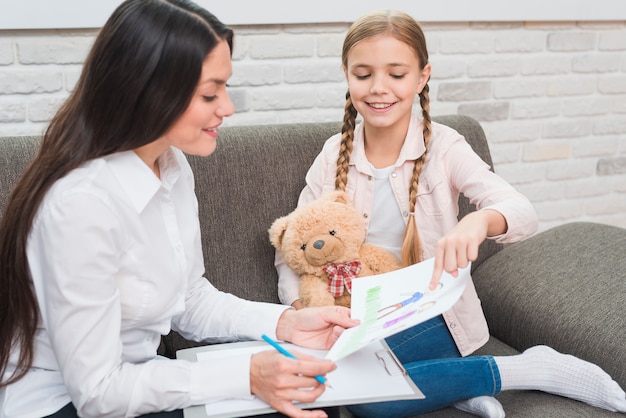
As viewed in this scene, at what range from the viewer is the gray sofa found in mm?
1597

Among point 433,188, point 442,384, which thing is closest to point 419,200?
point 433,188

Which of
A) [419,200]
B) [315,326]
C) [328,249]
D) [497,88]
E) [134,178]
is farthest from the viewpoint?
[497,88]

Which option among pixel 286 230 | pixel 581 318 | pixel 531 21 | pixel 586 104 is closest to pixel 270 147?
pixel 286 230

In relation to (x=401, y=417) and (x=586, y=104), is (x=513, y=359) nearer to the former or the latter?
(x=401, y=417)

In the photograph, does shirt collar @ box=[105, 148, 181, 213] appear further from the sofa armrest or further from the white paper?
the sofa armrest

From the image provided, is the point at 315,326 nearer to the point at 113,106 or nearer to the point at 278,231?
the point at 278,231

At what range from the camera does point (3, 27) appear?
72.2 inches

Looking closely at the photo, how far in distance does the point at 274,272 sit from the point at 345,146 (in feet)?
1.13

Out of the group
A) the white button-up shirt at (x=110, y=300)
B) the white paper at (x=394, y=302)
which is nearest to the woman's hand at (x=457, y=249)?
the white paper at (x=394, y=302)

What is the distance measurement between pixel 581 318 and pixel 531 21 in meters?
1.25

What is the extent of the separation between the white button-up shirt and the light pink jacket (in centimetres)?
51

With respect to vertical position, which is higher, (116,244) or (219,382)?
(116,244)

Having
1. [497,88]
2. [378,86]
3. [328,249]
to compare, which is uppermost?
[378,86]

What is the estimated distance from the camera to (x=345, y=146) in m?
1.68
